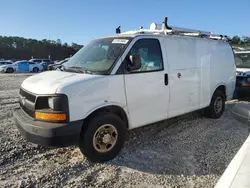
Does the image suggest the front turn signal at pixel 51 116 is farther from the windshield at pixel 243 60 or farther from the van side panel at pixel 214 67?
the windshield at pixel 243 60

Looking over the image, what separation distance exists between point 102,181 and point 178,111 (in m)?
2.39

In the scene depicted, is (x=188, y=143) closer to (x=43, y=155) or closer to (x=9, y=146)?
(x=43, y=155)

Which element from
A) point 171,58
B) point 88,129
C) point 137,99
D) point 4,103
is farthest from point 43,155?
point 4,103

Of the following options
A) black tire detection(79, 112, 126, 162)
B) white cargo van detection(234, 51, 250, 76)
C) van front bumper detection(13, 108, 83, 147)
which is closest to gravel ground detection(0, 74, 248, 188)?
black tire detection(79, 112, 126, 162)

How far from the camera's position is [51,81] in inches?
147

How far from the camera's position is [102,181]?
11.4ft

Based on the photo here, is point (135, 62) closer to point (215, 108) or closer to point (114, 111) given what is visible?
point (114, 111)

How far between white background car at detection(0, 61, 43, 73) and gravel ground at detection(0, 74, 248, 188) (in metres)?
29.5

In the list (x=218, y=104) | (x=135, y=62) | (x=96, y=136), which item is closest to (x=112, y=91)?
(x=135, y=62)

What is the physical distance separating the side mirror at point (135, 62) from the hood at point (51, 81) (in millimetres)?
651

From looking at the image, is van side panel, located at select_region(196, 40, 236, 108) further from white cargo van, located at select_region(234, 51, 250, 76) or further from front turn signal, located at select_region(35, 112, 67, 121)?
front turn signal, located at select_region(35, 112, 67, 121)

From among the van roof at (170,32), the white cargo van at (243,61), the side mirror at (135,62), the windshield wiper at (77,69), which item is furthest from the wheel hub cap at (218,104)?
the windshield wiper at (77,69)

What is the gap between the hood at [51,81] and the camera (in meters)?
3.54

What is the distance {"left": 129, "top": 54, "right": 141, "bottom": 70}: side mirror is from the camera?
4.13 m
